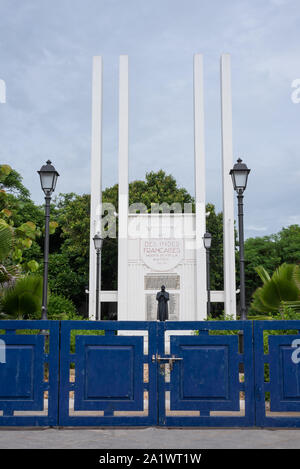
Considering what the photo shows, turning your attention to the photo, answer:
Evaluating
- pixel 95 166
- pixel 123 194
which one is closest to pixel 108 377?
pixel 123 194

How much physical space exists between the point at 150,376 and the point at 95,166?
60.5ft

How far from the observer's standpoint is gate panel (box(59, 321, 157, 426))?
5.19 metres

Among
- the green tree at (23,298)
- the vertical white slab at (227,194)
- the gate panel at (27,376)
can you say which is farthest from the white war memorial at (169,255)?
the gate panel at (27,376)

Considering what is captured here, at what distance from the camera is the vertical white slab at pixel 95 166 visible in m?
21.9

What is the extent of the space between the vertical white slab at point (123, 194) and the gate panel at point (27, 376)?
1601 centimetres

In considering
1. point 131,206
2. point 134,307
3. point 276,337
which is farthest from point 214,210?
point 276,337

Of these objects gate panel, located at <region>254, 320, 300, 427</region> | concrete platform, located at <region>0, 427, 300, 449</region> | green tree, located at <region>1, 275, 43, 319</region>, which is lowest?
concrete platform, located at <region>0, 427, 300, 449</region>

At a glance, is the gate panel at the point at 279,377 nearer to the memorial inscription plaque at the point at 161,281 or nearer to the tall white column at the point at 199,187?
the tall white column at the point at 199,187

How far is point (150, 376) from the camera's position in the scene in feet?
17.5

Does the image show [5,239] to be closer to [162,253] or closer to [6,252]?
[6,252]

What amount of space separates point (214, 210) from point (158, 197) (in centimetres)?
379

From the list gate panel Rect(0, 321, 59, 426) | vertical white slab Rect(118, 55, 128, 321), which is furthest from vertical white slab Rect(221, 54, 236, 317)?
gate panel Rect(0, 321, 59, 426)

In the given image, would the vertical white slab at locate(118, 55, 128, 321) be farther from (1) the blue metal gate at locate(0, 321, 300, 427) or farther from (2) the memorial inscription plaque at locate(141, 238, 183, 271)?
(1) the blue metal gate at locate(0, 321, 300, 427)
